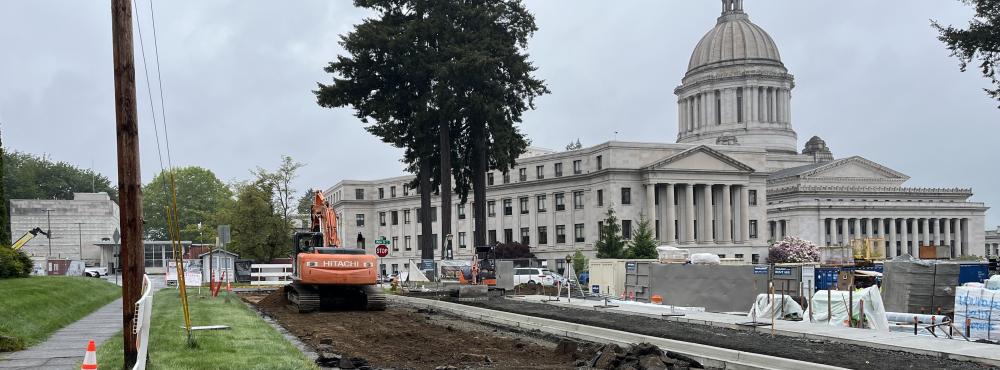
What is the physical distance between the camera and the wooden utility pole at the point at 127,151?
13977 millimetres

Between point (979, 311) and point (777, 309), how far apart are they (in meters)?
7.15

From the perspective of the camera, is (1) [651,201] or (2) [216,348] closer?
(2) [216,348]

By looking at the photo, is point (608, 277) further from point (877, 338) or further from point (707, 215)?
point (707, 215)

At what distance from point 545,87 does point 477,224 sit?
10415mm

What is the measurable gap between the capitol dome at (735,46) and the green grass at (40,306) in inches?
5085

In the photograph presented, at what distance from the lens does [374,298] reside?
33.5 meters

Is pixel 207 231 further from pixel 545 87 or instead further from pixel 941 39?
pixel 941 39

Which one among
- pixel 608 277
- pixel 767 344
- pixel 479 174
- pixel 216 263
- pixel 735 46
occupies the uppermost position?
pixel 735 46

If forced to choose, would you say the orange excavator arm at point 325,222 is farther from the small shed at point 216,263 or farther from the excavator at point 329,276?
the small shed at point 216,263

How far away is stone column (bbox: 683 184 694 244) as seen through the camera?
358 ft

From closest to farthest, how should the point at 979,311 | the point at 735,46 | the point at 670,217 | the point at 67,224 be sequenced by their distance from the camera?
the point at 979,311, the point at 670,217, the point at 67,224, the point at 735,46

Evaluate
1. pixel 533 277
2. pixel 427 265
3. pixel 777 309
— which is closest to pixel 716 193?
pixel 533 277

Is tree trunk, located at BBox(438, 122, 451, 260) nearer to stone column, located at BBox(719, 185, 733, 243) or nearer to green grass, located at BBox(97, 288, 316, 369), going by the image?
green grass, located at BBox(97, 288, 316, 369)

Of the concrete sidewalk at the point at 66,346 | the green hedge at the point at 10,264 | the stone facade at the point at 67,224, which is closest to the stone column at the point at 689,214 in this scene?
the stone facade at the point at 67,224
